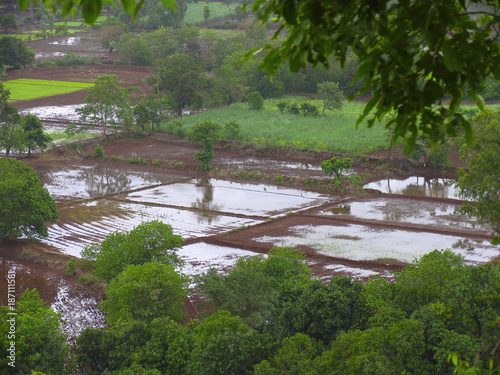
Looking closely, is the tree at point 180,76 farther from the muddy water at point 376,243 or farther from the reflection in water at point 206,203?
the muddy water at point 376,243

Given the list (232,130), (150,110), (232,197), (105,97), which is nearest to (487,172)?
(232,197)

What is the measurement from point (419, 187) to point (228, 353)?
Result: 1915 centimetres

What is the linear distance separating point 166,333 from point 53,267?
8425 mm

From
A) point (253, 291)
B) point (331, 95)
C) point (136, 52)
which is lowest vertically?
point (253, 291)

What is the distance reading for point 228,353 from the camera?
374 inches

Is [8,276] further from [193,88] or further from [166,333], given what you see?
[193,88]

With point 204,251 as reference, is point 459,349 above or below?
above

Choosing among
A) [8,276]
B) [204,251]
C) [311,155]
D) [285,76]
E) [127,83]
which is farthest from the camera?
[127,83]

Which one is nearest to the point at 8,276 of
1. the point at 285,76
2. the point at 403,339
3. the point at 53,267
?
the point at 53,267

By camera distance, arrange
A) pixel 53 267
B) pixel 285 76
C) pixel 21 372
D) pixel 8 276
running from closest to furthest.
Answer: pixel 21 372, pixel 8 276, pixel 53 267, pixel 285 76

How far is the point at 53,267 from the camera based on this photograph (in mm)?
17422

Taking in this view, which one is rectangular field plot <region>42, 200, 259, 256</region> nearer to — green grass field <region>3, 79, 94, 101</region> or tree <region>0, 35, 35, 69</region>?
green grass field <region>3, 79, 94, 101</region>

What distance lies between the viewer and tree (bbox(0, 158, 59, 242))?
1794 centimetres

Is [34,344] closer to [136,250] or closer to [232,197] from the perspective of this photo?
[136,250]
